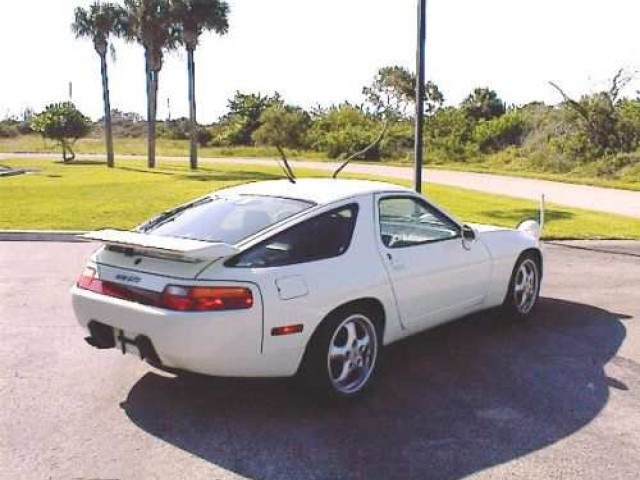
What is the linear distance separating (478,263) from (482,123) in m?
43.3

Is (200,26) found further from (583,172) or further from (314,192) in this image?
(314,192)

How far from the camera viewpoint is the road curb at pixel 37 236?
1106 centimetres

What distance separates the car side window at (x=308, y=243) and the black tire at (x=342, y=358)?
1.33 feet

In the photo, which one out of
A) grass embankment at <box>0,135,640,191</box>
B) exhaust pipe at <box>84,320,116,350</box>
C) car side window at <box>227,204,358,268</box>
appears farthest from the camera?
grass embankment at <box>0,135,640,191</box>

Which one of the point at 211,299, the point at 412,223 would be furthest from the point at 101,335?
the point at 412,223

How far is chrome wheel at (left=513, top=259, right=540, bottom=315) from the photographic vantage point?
19.6 ft

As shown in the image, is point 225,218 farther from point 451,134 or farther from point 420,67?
point 451,134

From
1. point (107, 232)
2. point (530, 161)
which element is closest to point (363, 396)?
point (107, 232)

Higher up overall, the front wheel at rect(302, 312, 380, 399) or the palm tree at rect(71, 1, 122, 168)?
the palm tree at rect(71, 1, 122, 168)

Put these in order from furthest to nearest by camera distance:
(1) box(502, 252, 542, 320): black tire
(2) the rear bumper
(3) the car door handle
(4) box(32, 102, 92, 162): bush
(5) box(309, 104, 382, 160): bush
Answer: (5) box(309, 104, 382, 160): bush < (4) box(32, 102, 92, 162): bush < (1) box(502, 252, 542, 320): black tire < (3) the car door handle < (2) the rear bumper

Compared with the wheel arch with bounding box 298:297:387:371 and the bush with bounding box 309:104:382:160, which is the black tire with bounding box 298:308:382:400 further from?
the bush with bounding box 309:104:382:160

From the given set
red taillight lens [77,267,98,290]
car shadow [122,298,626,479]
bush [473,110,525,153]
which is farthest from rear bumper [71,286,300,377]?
bush [473,110,525,153]

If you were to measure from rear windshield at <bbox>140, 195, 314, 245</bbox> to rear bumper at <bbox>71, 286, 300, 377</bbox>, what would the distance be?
604mm

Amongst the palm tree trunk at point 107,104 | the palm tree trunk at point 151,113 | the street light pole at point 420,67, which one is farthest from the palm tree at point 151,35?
the street light pole at point 420,67
